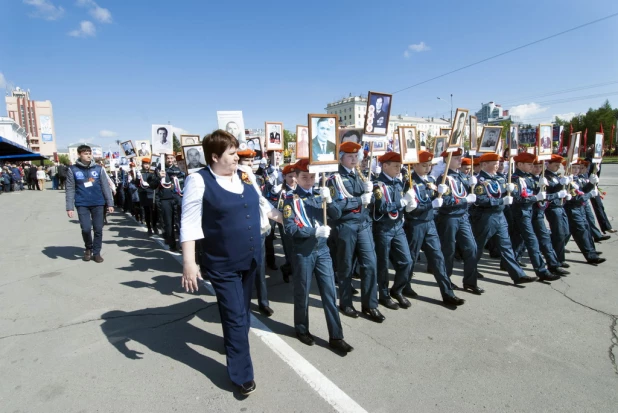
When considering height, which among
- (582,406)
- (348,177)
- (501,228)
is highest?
(348,177)

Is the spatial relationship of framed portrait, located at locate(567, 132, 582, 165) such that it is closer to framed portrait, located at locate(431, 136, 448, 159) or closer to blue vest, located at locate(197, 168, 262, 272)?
framed portrait, located at locate(431, 136, 448, 159)

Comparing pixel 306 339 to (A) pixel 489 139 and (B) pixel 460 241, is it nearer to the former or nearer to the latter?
(B) pixel 460 241

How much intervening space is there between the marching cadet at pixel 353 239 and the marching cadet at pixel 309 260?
14.9 inches

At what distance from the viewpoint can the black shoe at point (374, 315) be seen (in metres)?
4.08

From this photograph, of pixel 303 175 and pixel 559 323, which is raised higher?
pixel 303 175

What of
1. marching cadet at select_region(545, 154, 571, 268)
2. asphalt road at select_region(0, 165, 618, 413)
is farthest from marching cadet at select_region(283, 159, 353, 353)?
marching cadet at select_region(545, 154, 571, 268)

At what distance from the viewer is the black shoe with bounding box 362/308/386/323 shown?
13.4 ft

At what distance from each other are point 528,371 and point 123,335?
4029mm

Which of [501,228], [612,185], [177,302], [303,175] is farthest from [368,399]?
[612,185]

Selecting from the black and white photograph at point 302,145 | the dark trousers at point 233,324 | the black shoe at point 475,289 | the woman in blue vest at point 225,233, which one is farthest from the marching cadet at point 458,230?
the dark trousers at point 233,324

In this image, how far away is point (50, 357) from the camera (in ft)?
11.0

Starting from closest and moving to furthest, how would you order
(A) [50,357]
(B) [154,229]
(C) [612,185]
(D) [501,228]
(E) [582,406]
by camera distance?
(E) [582,406] → (A) [50,357] → (D) [501,228] → (B) [154,229] → (C) [612,185]

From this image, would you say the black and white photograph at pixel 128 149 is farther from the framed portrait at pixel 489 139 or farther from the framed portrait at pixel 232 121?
the framed portrait at pixel 489 139

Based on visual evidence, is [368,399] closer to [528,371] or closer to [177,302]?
[528,371]
